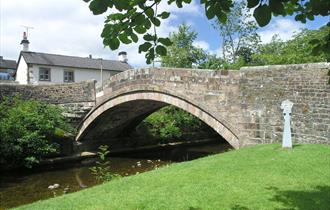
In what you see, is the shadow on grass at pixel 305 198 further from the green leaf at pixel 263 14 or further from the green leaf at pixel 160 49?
the green leaf at pixel 263 14

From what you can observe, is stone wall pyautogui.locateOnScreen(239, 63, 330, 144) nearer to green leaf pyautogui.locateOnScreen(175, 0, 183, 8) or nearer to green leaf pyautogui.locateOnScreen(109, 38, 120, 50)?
green leaf pyautogui.locateOnScreen(175, 0, 183, 8)

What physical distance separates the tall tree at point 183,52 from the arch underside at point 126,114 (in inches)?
534

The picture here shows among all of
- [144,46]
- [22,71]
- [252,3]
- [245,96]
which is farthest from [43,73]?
[252,3]

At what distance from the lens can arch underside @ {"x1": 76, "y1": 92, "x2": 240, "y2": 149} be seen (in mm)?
12673

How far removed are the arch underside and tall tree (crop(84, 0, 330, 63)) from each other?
9.60 metres

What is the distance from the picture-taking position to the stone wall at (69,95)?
18.0 meters

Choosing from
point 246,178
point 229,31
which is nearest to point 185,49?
point 229,31

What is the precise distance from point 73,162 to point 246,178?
11.2 metres

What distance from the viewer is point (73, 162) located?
16.5m

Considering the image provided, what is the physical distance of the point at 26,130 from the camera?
14484mm

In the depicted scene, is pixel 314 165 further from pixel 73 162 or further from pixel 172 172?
pixel 73 162

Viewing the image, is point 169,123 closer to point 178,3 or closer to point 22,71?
point 22,71

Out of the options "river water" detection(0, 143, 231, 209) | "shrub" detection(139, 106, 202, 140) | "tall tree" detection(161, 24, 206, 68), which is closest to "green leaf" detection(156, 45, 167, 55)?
"river water" detection(0, 143, 231, 209)

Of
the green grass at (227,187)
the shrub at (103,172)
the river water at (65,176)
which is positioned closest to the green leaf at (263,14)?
the green grass at (227,187)
